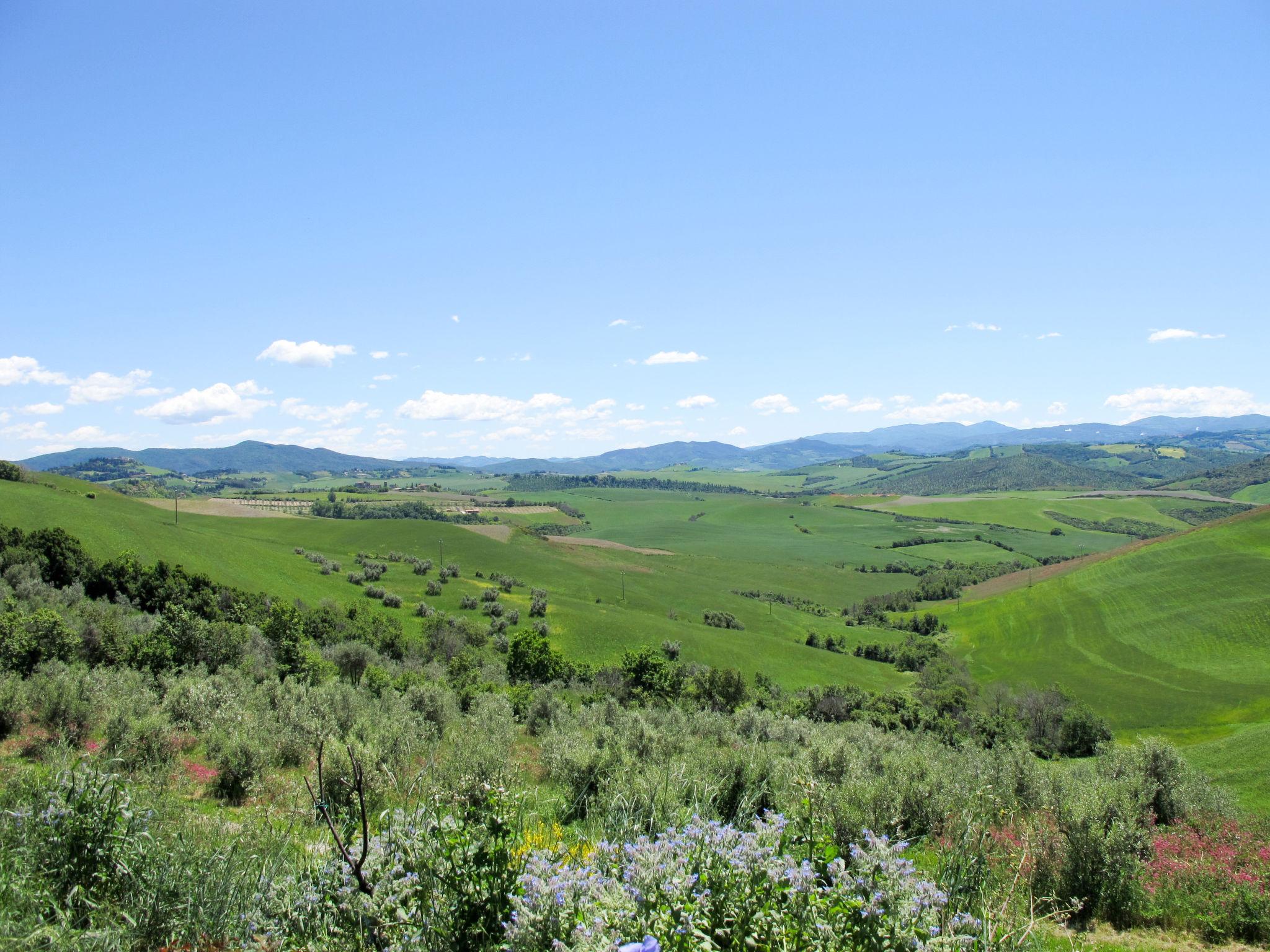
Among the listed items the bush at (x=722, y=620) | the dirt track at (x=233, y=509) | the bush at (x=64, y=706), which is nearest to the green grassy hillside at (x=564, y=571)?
the bush at (x=722, y=620)

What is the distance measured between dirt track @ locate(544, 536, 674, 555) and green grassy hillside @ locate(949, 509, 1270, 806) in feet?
219

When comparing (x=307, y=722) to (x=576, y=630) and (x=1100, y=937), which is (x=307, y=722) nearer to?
(x=1100, y=937)

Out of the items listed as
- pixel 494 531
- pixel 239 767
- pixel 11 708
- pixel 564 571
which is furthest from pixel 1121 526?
pixel 11 708

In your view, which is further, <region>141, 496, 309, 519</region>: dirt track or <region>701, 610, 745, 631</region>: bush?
<region>141, 496, 309, 519</region>: dirt track

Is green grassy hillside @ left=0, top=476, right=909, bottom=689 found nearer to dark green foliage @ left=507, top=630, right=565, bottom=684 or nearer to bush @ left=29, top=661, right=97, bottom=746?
dark green foliage @ left=507, top=630, right=565, bottom=684

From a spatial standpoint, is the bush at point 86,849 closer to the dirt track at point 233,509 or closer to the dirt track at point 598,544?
the dirt track at point 598,544

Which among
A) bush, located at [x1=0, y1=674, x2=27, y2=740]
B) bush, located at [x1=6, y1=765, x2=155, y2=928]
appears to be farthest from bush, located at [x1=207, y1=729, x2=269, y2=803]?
bush, located at [x1=6, y1=765, x2=155, y2=928]

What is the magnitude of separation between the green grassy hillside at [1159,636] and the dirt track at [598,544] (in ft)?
219

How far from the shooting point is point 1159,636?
2881 inches

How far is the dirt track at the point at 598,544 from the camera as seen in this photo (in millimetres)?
140000

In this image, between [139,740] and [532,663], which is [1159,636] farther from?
[139,740]

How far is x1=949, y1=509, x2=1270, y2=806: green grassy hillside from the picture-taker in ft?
185

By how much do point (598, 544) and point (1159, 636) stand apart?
9948cm

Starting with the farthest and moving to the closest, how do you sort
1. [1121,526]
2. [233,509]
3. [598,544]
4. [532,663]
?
1. [1121,526]
2. [598,544]
3. [233,509]
4. [532,663]
